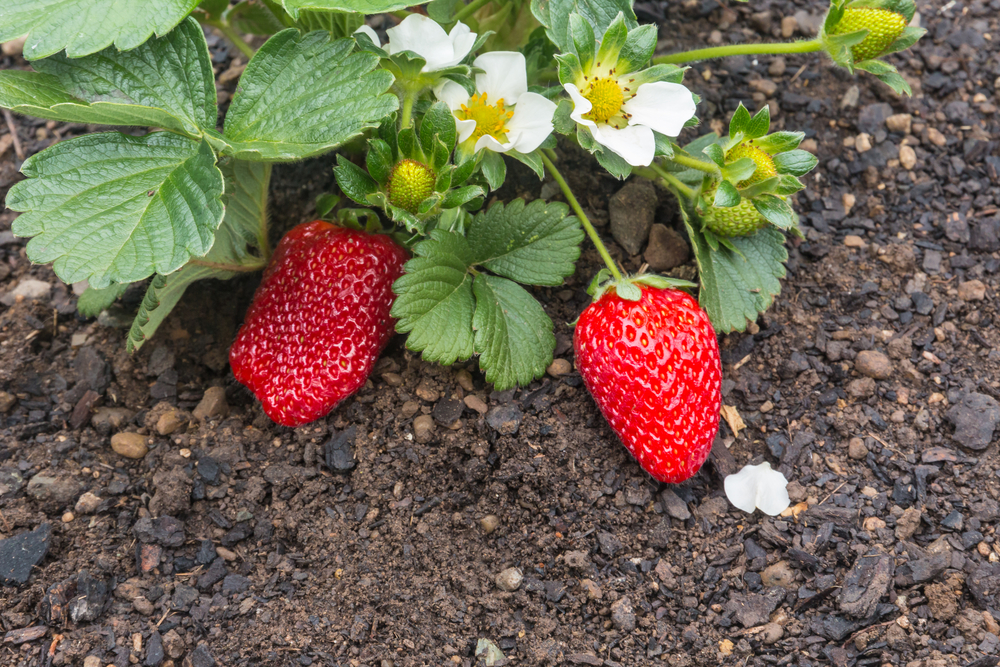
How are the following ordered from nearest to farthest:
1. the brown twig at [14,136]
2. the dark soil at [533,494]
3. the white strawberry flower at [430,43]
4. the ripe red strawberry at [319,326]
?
1. the dark soil at [533,494]
2. the white strawberry flower at [430,43]
3. the ripe red strawberry at [319,326]
4. the brown twig at [14,136]

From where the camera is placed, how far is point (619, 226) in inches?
83.4

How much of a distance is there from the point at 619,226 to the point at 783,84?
768mm

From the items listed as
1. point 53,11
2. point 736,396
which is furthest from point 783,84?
point 53,11

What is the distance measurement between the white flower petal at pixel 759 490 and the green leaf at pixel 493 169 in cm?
82

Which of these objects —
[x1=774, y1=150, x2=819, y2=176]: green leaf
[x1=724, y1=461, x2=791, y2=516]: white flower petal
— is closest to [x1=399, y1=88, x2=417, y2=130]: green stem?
[x1=774, y1=150, x2=819, y2=176]: green leaf

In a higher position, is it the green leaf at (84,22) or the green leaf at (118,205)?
the green leaf at (84,22)

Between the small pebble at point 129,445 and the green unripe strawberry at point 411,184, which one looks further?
the small pebble at point 129,445

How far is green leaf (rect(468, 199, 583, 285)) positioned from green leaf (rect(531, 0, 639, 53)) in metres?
0.36

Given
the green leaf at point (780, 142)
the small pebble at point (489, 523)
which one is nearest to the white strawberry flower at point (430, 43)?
the green leaf at point (780, 142)

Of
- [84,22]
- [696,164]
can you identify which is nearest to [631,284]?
[696,164]

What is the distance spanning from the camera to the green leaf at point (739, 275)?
1.95 metres

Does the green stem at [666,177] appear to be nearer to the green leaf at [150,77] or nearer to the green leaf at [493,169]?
→ the green leaf at [493,169]

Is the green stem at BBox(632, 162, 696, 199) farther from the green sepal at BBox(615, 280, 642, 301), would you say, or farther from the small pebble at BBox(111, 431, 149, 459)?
the small pebble at BBox(111, 431, 149, 459)

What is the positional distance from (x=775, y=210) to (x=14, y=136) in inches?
84.1
